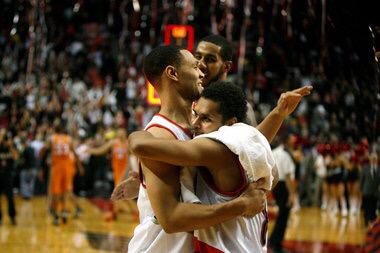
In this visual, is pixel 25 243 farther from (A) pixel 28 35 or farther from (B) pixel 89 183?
(A) pixel 28 35

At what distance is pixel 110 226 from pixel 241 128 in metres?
9.12

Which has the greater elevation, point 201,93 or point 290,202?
point 201,93

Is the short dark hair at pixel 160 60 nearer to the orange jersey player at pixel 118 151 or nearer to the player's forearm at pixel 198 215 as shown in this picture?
the player's forearm at pixel 198 215

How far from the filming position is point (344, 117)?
59.8ft

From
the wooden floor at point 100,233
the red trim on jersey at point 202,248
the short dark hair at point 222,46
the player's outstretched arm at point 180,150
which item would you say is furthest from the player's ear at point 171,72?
the wooden floor at point 100,233

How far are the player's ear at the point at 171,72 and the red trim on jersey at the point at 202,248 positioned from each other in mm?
734

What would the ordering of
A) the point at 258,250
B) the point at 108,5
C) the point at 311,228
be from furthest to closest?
the point at 108,5 < the point at 311,228 < the point at 258,250

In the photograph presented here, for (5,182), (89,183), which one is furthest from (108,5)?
(5,182)

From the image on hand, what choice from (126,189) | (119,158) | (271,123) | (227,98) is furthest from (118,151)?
(227,98)

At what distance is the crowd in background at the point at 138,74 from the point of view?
17172mm

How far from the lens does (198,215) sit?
2.84 metres

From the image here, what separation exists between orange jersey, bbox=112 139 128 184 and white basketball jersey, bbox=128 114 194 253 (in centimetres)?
974

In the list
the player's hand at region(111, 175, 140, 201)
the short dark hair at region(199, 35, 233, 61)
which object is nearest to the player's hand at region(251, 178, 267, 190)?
the player's hand at region(111, 175, 140, 201)

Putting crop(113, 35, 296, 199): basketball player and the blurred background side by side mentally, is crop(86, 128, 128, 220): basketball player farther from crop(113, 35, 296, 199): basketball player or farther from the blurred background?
crop(113, 35, 296, 199): basketball player
